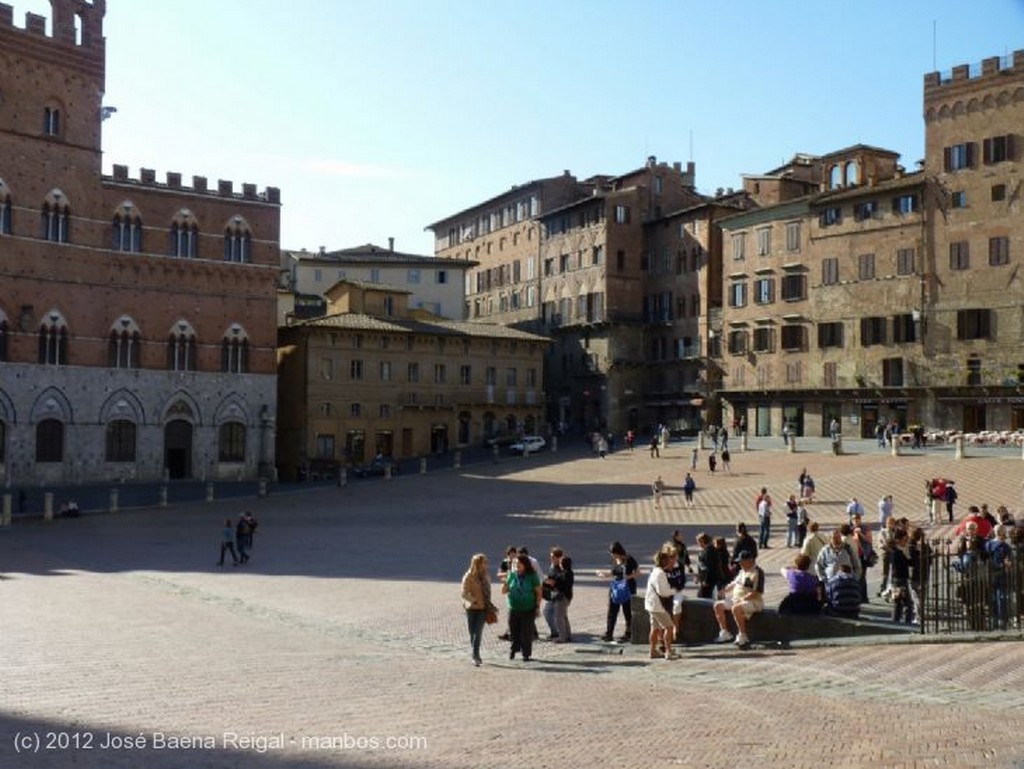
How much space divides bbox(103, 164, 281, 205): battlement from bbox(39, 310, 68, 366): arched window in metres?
7.79

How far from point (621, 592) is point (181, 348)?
46161 millimetres

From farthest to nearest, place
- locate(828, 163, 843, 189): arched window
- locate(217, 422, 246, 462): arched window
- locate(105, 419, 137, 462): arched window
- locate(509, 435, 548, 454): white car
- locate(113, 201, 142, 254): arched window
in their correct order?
locate(828, 163, 843, 189): arched window < locate(509, 435, 548, 454): white car < locate(217, 422, 246, 462): arched window < locate(113, 201, 142, 254): arched window < locate(105, 419, 137, 462): arched window

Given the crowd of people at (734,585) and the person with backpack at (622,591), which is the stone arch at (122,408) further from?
the person with backpack at (622,591)

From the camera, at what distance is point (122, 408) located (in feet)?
190

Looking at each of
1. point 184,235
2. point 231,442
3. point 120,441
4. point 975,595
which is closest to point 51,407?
point 120,441

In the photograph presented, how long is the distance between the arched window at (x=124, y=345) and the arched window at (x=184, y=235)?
4617 millimetres

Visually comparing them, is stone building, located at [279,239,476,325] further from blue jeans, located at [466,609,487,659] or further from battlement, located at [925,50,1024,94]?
blue jeans, located at [466,609,487,659]

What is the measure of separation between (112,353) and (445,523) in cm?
2500

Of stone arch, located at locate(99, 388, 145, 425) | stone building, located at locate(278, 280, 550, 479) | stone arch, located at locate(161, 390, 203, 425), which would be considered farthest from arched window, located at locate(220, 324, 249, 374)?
stone arch, located at locate(99, 388, 145, 425)

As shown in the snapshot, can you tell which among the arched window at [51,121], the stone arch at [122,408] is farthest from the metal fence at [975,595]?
the arched window at [51,121]

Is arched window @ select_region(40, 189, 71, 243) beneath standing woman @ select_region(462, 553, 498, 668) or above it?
above

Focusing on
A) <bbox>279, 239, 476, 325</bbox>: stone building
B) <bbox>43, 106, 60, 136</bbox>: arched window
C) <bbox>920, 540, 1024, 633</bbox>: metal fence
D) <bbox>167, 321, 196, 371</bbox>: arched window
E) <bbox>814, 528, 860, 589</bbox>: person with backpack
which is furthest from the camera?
<bbox>279, 239, 476, 325</bbox>: stone building

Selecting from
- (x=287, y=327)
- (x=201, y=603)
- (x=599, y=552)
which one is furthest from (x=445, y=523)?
(x=287, y=327)

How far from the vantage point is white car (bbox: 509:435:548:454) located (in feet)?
218
